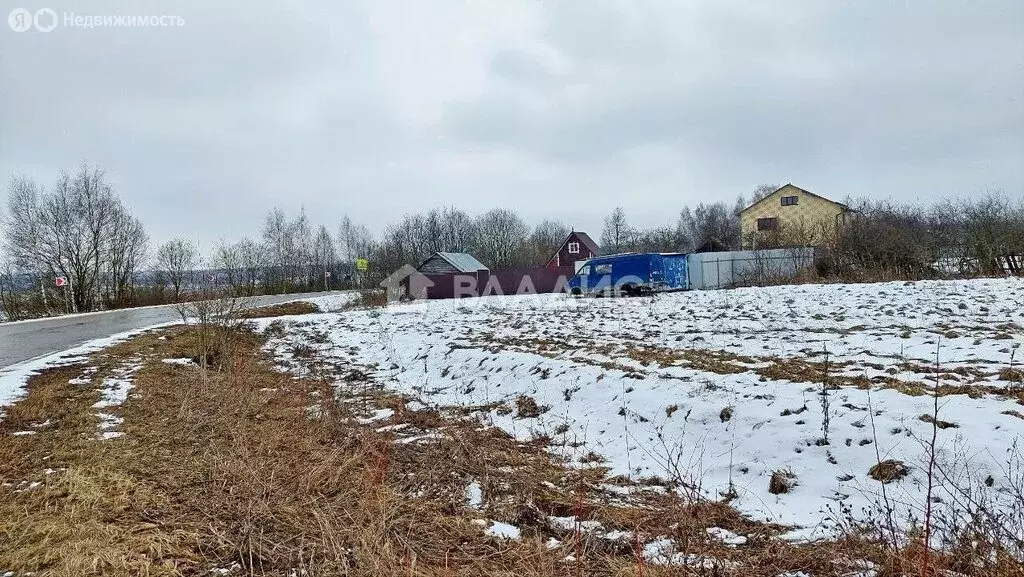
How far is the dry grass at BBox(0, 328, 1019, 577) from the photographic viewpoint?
3.12 metres

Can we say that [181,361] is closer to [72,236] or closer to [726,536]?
[726,536]

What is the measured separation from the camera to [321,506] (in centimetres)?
398

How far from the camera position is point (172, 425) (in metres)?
6.31

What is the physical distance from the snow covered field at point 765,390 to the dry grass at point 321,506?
0.44 m

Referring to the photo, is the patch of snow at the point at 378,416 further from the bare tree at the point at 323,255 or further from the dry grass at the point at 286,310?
the bare tree at the point at 323,255

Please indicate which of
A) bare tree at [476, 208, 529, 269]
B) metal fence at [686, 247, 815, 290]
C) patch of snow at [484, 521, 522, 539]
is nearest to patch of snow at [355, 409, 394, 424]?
patch of snow at [484, 521, 522, 539]

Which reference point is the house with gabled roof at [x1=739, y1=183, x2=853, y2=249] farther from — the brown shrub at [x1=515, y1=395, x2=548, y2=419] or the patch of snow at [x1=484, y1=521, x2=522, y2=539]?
the patch of snow at [x1=484, y1=521, x2=522, y2=539]

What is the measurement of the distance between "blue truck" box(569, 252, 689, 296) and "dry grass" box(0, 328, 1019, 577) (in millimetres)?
19889

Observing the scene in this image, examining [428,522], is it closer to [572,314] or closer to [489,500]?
[489,500]

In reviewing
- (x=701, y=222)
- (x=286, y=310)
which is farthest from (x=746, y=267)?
(x=701, y=222)

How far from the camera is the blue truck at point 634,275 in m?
25.5

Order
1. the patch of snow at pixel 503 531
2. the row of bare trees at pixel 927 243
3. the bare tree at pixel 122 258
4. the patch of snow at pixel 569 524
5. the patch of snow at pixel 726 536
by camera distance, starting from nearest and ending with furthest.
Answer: the patch of snow at pixel 726 536 → the patch of snow at pixel 503 531 → the patch of snow at pixel 569 524 → the row of bare trees at pixel 927 243 → the bare tree at pixel 122 258

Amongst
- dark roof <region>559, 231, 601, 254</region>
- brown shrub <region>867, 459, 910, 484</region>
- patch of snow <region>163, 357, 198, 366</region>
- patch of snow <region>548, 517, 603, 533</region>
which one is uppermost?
dark roof <region>559, 231, 601, 254</region>

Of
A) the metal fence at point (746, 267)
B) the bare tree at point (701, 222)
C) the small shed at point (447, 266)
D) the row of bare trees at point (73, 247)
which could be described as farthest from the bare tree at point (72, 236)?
the bare tree at point (701, 222)
